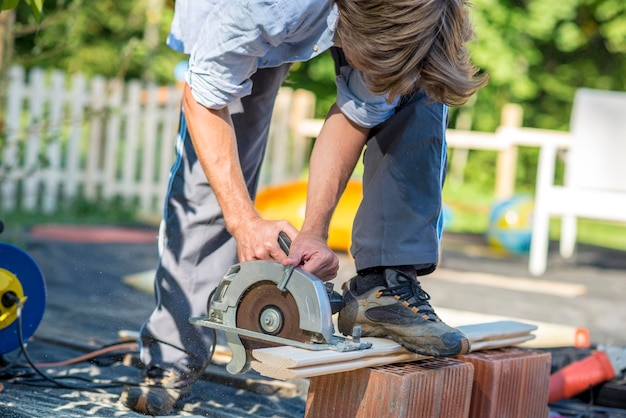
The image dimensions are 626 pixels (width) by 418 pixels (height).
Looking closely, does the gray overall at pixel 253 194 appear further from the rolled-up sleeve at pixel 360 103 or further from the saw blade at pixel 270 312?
the saw blade at pixel 270 312

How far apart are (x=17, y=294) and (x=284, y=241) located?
965 mm

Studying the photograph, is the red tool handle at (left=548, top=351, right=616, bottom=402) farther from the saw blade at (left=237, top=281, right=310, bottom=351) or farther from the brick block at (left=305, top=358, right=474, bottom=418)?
the saw blade at (left=237, top=281, right=310, bottom=351)

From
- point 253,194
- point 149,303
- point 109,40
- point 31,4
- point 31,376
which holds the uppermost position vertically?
point 109,40

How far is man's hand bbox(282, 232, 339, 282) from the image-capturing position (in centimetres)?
191

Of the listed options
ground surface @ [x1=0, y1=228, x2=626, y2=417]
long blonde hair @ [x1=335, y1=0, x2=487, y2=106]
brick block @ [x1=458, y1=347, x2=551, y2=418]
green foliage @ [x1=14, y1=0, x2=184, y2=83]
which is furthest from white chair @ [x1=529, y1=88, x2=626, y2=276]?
green foliage @ [x1=14, y1=0, x2=184, y2=83]

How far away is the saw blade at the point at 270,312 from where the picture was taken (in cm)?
191

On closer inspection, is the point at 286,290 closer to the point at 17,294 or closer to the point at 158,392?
the point at 158,392

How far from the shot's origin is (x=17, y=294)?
2.46 m

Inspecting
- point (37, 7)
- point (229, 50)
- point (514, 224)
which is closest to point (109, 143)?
point (514, 224)

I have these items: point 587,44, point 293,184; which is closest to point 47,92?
point 293,184

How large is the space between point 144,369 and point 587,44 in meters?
17.5

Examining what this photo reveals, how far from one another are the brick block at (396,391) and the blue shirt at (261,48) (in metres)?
0.67

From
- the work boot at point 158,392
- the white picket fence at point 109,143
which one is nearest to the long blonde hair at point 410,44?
the work boot at point 158,392

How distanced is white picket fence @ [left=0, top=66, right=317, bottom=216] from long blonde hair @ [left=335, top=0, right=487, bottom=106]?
745 centimetres
